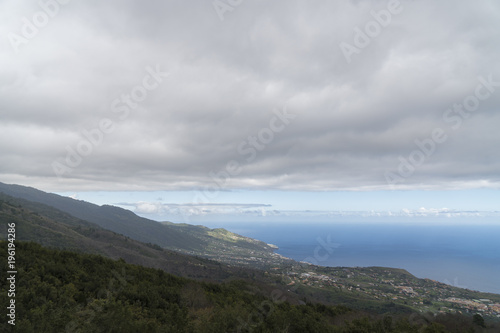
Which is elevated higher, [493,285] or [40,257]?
[40,257]

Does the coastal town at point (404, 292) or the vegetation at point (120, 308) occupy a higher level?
the vegetation at point (120, 308)

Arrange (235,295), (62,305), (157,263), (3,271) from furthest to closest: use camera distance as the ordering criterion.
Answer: (157,263) → (235,295) → (3,271) → (62,305)

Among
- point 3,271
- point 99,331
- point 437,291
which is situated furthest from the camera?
point 437,291

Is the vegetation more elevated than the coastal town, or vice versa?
the vegetation

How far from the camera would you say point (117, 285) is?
70.0 feet

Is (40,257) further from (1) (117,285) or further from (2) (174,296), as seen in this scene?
(2) (174,296)

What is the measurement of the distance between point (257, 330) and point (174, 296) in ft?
35.2

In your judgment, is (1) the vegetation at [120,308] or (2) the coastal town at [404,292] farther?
(2) the coastal town at [404,292]

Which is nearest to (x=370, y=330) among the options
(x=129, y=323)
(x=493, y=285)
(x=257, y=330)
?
(x=257, y=330)

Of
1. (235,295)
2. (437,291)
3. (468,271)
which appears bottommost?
(468,271)

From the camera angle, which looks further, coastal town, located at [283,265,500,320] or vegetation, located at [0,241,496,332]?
coastal town, located at [283,265,500,320]

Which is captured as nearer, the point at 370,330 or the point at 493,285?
the point at 370,330

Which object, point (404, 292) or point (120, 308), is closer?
point (120, 308)

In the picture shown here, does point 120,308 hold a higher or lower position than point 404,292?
higher
